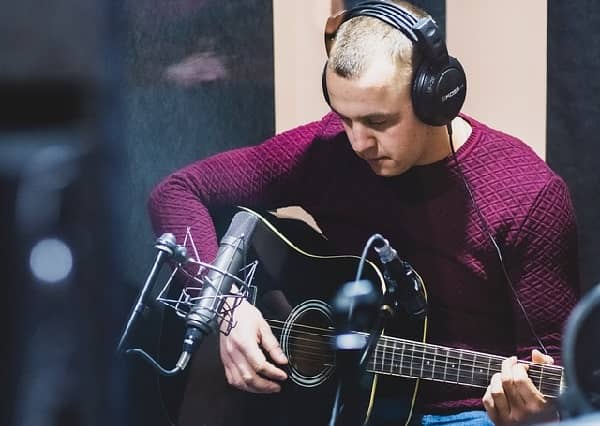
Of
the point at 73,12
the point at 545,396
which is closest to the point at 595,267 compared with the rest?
the point at 545,396

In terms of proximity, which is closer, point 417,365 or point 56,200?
point 56,200

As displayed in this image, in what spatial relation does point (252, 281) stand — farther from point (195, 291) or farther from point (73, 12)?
point (73, 12)

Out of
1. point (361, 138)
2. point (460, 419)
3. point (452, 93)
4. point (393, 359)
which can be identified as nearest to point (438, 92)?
point (452, 93)

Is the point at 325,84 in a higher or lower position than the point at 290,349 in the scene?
higher

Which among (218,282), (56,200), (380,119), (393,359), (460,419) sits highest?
(380,119)

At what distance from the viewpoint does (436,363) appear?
1.42 metres

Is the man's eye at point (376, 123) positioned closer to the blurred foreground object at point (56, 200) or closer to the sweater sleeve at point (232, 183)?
the sweater sleeve at point (232, 183)

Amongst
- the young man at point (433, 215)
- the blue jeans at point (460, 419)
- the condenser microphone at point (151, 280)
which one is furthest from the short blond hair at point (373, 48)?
the blue jeans at point (460, 419)

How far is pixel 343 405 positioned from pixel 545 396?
0.28 metres

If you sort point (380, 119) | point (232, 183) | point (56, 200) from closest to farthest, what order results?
point (56, 200), point (380, 119), point (232, 183)

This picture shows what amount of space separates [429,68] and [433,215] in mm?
Result: 224

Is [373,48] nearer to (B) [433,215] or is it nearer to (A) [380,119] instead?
(A) [380,119]

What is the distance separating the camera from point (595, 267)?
1.62 metres

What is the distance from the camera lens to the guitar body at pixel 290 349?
1.41 metres
